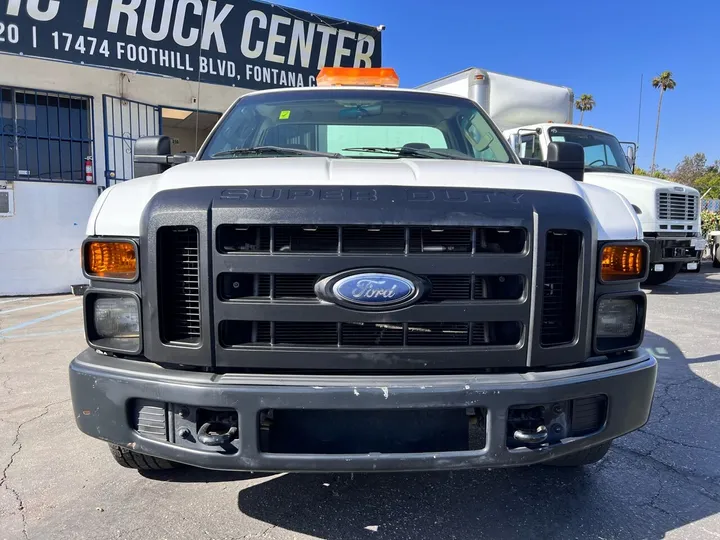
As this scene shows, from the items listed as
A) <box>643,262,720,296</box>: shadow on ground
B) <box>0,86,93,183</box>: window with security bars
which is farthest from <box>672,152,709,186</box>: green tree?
<box>0,86,93,183</box>: window with security bars

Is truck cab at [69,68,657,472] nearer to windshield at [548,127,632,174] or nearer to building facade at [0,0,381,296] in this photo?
building facade at [0,0,381,296]

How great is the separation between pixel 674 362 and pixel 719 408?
3.84ft

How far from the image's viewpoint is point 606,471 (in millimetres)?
2836

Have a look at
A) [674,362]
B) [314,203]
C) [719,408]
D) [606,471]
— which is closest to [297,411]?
[314,203]

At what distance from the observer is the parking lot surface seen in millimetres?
2285

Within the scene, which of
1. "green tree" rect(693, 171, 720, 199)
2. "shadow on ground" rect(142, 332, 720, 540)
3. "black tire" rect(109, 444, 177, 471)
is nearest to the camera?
"shadow on ground" rect(142, 332, 720, 540)

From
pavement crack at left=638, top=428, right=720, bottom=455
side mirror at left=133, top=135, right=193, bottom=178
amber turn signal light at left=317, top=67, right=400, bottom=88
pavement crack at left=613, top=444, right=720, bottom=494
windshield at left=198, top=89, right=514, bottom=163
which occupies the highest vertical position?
amber turn signal light at left=317, top=67, right=400, bottom=88

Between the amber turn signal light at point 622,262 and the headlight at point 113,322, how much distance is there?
6.26ft

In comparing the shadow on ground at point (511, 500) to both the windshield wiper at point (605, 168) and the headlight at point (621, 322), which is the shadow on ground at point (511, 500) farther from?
the windshield wiper at point (605, 168)

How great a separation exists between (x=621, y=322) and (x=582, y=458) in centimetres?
81

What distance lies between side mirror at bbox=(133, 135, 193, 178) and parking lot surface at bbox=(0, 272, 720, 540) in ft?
5.53

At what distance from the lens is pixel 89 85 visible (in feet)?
30.7

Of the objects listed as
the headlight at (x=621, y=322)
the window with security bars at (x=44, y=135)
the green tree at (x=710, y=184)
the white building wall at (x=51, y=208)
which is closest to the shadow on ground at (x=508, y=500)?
the headlight at (x=621, y=322)

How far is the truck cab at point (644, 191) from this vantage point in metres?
8.76
